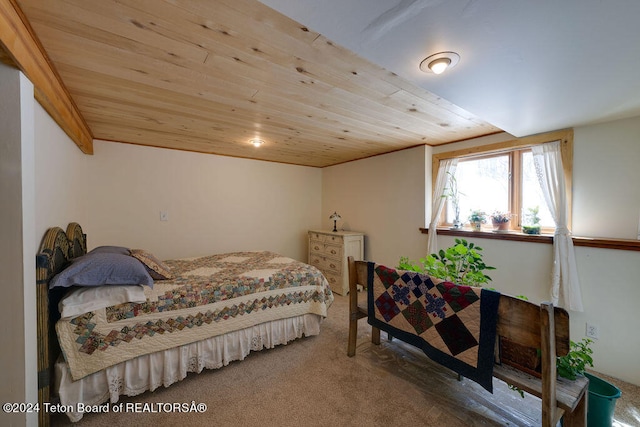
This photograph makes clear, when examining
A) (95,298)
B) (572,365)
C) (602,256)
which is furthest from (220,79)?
(602,256)

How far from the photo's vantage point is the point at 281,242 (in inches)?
176

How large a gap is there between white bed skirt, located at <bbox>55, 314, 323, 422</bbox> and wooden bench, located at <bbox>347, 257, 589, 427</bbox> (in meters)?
1.76

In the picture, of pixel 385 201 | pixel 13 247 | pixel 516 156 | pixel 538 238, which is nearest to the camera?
pixel 13 247

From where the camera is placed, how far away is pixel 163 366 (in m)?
1.79

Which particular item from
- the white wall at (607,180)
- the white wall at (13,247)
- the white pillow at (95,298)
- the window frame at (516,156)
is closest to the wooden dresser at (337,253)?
the window frame at (516,156)

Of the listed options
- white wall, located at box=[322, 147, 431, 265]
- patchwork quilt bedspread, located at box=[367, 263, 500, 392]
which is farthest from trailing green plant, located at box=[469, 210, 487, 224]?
patchwork quilt bedspread, located at box=[367, 263, 500, 392]

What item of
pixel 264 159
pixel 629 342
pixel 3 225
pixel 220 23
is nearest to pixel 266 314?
pixel 3 225

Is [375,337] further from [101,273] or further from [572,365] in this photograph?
[101,273]

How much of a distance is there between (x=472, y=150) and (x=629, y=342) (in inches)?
83.3

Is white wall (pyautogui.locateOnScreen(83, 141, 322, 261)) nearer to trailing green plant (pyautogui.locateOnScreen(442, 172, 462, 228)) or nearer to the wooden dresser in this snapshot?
the wooden dresser

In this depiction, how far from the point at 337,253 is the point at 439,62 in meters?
2.98

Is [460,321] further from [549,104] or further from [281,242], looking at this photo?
[281,242]

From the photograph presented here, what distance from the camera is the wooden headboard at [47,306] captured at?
1333 millimetres

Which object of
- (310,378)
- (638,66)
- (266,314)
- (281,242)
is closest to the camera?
(638,66)
